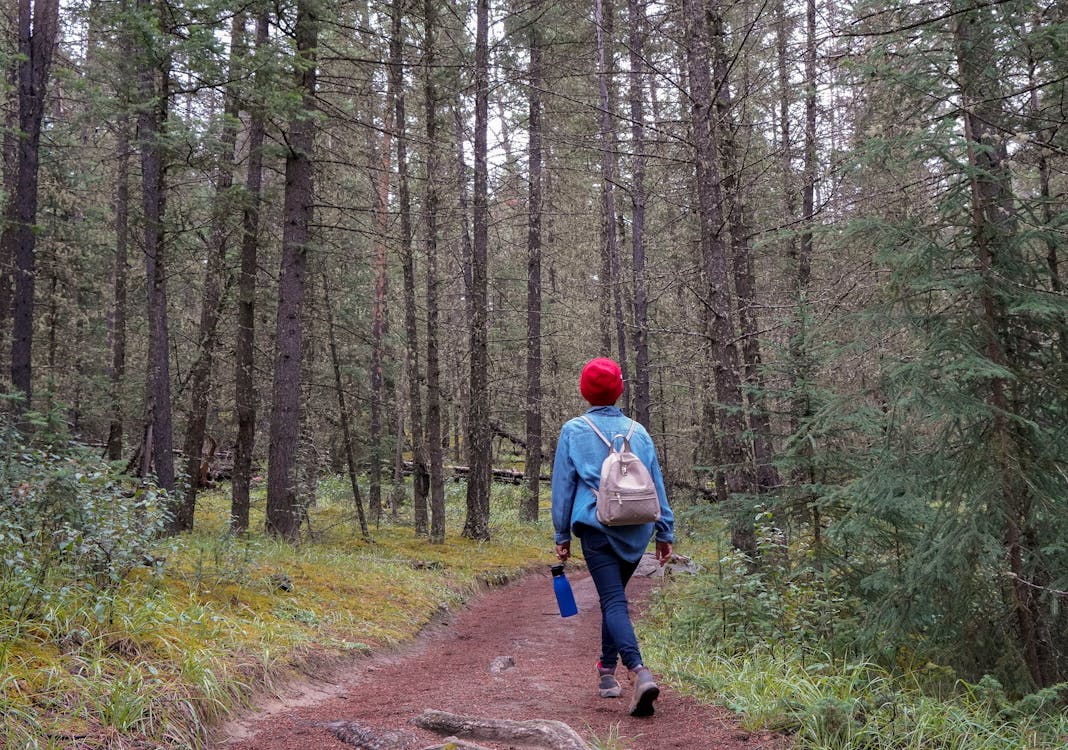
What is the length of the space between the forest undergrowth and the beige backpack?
121cm

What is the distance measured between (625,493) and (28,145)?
9.58 m

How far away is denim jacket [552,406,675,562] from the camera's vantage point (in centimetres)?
456

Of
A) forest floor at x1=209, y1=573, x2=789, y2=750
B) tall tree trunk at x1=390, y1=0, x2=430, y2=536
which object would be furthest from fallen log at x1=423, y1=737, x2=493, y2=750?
tall tree trunk at x1=390, y1=0, x2=430, y2=536

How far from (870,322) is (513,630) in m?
5.59

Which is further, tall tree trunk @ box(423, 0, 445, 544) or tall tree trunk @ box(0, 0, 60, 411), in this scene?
tall tree trunk @ box(423, 0, 445, 544)

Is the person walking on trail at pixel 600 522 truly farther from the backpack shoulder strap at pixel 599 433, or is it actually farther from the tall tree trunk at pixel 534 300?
the tall tree trunk at pixel 534 300

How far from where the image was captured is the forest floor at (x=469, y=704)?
3.78 meters

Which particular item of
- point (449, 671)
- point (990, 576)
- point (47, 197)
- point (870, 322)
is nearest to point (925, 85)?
point (870, 322)

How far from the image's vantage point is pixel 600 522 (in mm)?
4473

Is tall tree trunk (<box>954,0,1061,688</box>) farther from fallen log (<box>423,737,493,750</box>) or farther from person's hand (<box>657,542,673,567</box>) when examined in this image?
fallen log (<box>423,737,493,750</box>)

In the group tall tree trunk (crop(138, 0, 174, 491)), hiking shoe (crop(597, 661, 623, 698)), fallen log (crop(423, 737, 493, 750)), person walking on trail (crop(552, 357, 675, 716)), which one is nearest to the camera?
fallen log (crop(423, 737, 493, 750))

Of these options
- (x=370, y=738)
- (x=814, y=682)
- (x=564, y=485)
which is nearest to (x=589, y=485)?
(x=564, y=485)

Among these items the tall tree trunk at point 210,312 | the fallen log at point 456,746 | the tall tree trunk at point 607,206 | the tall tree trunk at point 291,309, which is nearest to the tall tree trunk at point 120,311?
the tall tree trunk at point 210,312

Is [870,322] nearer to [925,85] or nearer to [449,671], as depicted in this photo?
[925,85]
